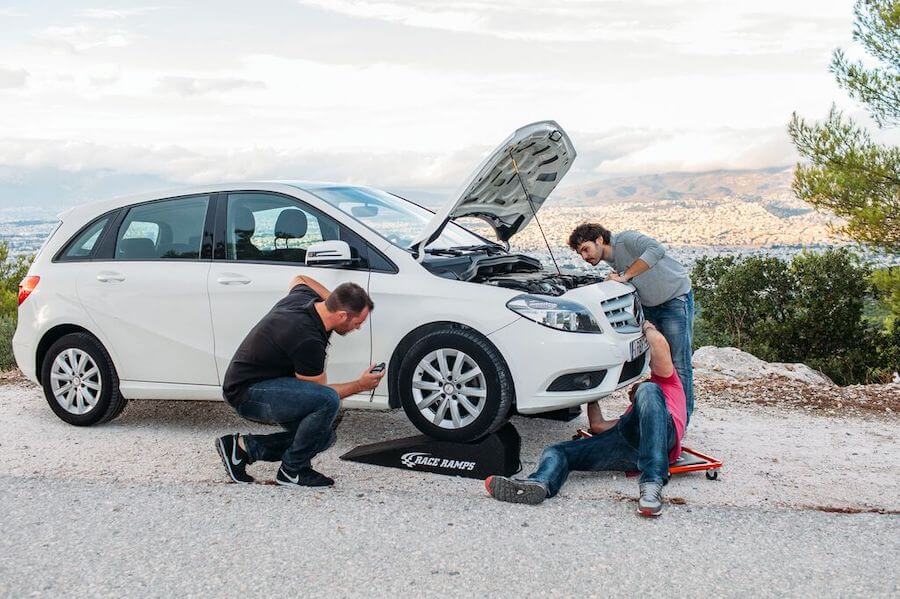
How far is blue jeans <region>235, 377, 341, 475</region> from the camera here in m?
5.45

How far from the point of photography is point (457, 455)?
5.82 meters

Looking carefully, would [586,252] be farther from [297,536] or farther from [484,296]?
[297,536]

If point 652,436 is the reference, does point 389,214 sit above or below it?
above

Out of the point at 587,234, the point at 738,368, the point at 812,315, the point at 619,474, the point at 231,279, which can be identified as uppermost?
the point at 587,234

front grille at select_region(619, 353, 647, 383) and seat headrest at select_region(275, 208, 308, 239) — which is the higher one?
seat headrest at select_region(275, 208, 308, 239)

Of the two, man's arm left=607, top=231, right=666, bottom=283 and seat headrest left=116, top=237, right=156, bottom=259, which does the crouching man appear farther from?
seat headrest left=116, top=237, right=156, bottom=259

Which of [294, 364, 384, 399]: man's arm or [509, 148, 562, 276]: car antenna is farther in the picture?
[509, 148, 562, 276]: car antenna

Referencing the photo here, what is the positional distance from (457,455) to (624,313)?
155 cm

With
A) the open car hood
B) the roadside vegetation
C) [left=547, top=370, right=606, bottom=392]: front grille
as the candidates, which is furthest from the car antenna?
the roadside vegetation

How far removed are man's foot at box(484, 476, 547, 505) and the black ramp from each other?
412 mm

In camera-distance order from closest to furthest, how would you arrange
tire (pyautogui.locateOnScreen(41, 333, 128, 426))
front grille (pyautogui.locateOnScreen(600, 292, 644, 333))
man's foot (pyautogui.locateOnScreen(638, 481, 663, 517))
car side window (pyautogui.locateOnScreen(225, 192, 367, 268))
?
man's foot (pyautogui.locateOnScreen(638, 481, 663, 517)) < front grille (pyautogui.locateOnScreen(600, 292, 644, 333)) < car side window (pyautogui.locateOnScreen(225, 192, 367, 268)) < tire (pyautogui.locateOnScreen(41, 333, 128, 426))

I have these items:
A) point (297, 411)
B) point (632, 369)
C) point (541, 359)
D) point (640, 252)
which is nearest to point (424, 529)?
point (297, 411)

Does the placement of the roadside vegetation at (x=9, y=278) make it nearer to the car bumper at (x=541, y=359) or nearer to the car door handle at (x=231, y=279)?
the car door handle at (x=231, y=279)

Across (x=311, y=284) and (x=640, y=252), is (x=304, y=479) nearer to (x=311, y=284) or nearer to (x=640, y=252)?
(x=311, y=284)
